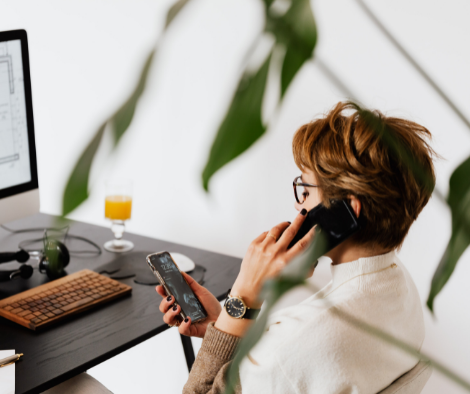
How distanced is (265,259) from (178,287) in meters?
0.33

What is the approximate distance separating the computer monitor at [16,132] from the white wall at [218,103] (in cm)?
16

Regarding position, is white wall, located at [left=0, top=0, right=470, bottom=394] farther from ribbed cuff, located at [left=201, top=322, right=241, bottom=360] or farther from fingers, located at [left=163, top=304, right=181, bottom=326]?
ribbed cuff, located at [left=201, top=322, right=241, bottom=360]

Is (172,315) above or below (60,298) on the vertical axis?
below

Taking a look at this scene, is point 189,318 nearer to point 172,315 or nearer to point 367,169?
point 172,315

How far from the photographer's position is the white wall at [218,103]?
1557 millimetres

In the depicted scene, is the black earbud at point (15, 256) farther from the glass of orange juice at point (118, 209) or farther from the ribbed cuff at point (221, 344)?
the ribbed cuff at point (221, 344)

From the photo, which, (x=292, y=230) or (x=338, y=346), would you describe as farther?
(x=292, y=230)

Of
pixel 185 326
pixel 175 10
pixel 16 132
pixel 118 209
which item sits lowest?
pixel 185 326

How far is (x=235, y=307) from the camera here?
901 millimetres

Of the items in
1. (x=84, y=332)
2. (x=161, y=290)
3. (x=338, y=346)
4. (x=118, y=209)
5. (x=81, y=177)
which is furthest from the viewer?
(x=118, y=209)

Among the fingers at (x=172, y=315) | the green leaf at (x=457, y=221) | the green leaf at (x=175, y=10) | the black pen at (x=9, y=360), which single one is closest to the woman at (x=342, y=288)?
the fingers at (x=172, y=315)

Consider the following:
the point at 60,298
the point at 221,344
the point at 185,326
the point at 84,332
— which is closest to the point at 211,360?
the point at 221,344

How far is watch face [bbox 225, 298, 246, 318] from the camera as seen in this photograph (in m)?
0.89

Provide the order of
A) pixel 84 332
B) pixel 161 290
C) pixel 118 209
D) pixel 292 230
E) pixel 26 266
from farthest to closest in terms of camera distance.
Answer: pixel 118 209 < pixel 26 266 < pixel 161 290 < pixel 84 332 < pixel 292 230
